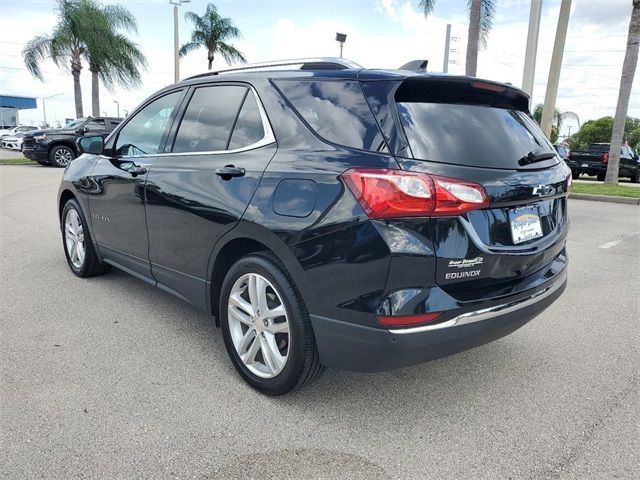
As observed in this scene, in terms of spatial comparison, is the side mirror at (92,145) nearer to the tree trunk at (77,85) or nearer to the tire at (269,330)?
the tire at (269,330)

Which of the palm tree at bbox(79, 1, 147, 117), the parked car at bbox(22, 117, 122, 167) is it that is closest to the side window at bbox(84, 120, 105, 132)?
the parked car at bbox(22, 117, 122, 167)

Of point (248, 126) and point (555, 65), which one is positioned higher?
point (555, 65)

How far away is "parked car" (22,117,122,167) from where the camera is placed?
17.0m

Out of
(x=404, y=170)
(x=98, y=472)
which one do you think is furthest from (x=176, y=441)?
(x=404, y=170)

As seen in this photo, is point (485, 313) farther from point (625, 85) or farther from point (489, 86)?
point (625, 85)

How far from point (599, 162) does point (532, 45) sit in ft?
35.3

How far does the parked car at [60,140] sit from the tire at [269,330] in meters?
16.1

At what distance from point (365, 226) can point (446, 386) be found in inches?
51.4

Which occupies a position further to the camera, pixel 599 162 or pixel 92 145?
pixel 599 162

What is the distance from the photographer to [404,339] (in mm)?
2207

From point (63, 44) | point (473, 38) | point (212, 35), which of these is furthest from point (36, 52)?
point (473, 38)

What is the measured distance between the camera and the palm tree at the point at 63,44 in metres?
25.3

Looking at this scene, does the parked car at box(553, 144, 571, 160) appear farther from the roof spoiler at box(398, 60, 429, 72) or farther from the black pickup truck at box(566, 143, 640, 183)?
the black pickup truck at box(566, 143, 640, 183)

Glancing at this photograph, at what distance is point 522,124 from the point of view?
2.91 meters
